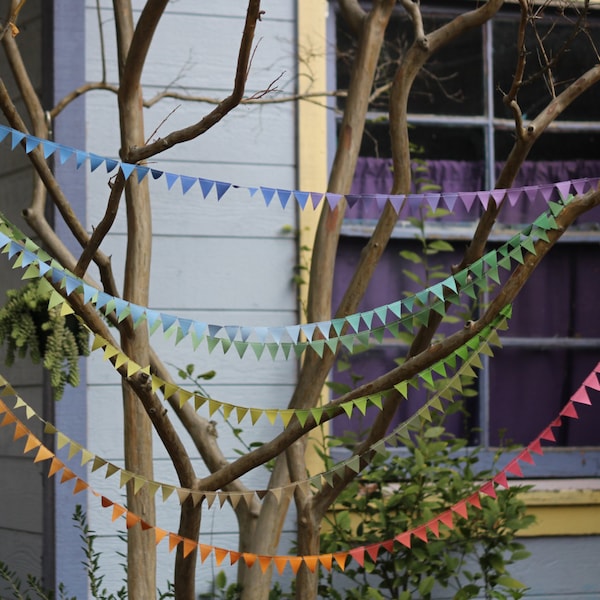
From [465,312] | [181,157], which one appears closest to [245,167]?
[181,157]

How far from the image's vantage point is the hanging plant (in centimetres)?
291

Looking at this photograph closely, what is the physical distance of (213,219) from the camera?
11.9ft

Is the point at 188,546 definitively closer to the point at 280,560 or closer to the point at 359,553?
the point at 280,560

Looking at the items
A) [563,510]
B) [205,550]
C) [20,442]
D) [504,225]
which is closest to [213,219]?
[20,442]

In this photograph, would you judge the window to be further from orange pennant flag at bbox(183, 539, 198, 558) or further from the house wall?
orange pennant flag at bbox(183, 539, 198, 558)

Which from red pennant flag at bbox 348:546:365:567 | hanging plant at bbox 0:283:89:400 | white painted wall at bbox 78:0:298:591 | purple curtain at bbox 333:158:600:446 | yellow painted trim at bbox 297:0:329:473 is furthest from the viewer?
purple curtain at bbox 333:158:600:446

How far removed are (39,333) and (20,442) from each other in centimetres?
79

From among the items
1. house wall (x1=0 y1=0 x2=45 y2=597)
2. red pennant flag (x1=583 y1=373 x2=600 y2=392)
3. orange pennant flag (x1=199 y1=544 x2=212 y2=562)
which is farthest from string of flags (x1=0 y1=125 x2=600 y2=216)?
house wall (x1=0 y1=0 x2=45 y2=597)

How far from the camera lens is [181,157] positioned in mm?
3594

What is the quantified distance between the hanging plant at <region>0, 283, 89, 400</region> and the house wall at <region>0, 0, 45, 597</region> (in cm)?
56

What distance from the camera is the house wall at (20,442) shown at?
3.53 meters

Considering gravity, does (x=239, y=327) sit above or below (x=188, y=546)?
above

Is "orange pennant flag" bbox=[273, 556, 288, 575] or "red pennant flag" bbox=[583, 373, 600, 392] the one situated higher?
"red pennant flag" bbox=[583, 373, 600, 392]

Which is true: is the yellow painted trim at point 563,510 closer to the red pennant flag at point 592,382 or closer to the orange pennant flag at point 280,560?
the red pennant flag at point 592,382
